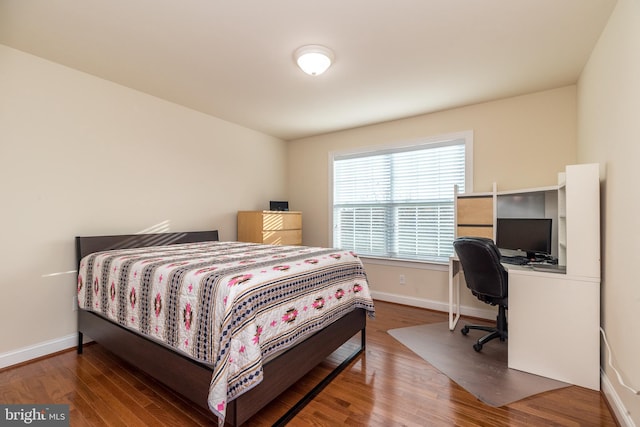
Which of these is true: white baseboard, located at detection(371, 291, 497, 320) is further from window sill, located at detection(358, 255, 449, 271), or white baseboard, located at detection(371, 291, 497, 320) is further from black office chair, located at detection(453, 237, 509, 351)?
black office chair, located at detection(453, 237, 509, 351)

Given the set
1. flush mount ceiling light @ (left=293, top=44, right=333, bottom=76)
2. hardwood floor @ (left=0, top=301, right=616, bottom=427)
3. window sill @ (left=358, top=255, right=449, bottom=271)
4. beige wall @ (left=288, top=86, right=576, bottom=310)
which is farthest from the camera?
window sill @ (left=358, top=255, right=449, bottom=271)

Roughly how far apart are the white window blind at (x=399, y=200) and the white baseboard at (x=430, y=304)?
1.73 ft

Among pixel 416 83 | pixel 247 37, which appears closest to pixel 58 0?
pixel 247 37

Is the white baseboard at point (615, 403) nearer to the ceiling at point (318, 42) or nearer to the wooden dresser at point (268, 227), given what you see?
the ceiling at point (318, 42)

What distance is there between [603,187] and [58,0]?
3.71m

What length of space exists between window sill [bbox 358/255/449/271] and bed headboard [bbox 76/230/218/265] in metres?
2.19

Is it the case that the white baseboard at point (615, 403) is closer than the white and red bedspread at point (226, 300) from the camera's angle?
No

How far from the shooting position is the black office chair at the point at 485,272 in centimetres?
238

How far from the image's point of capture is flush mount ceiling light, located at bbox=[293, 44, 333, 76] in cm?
227

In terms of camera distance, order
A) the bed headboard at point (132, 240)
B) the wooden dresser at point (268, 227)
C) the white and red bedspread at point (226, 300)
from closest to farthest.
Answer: the white and red bedspread at point (226, 300), the bed headboard at point (132, 240), the wooden dresser at point (268, 227)

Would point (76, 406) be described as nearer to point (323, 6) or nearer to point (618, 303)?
point (323, 6)

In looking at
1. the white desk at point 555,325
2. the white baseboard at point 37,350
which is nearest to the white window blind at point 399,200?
the white desk at point 555,325

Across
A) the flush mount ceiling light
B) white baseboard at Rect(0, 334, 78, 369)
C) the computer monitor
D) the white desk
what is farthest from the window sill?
white baseboard at Rect(0, 334, 78, 369)

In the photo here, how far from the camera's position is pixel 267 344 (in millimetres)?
1546
